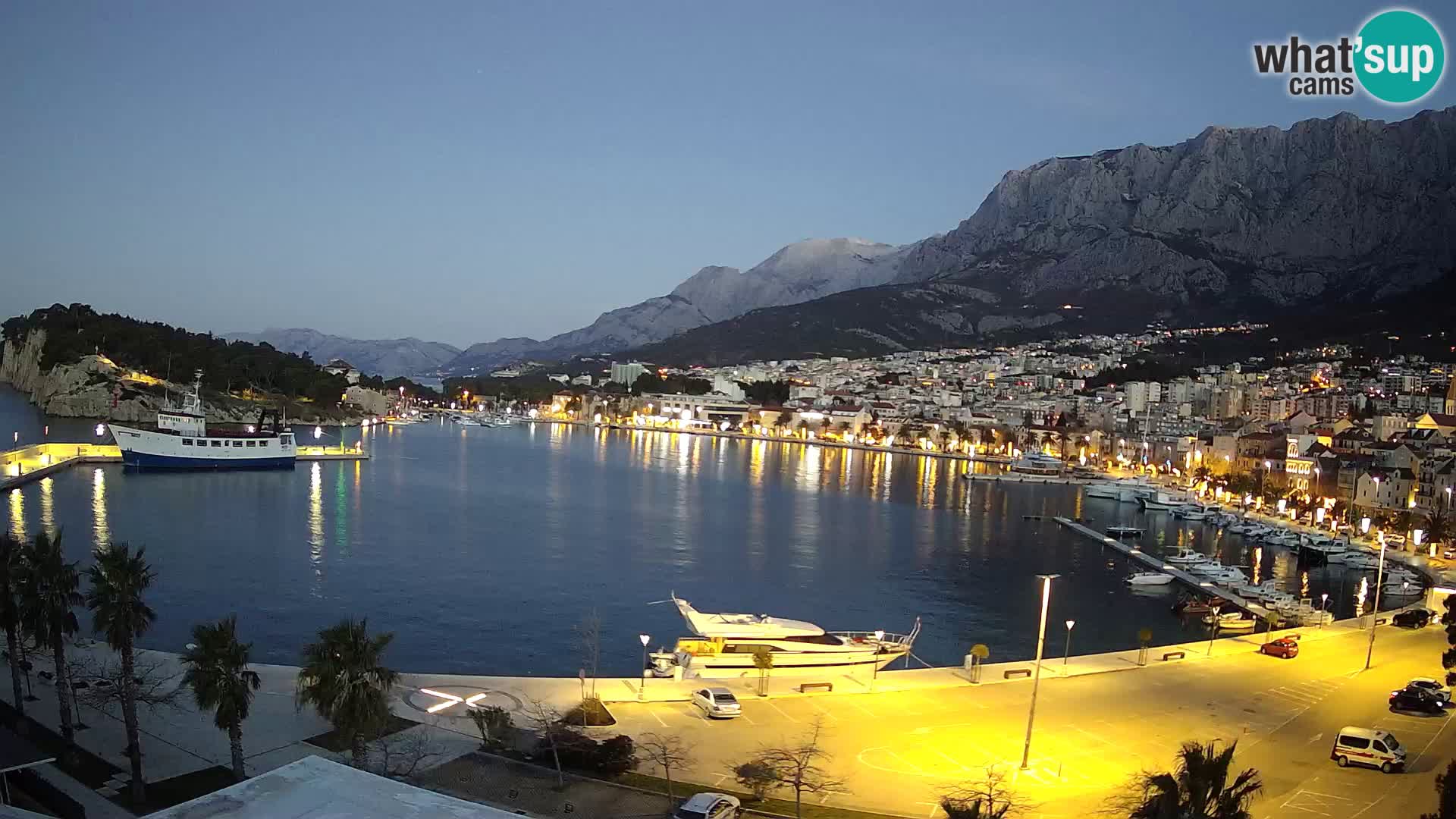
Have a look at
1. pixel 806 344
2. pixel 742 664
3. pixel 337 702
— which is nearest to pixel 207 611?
pixel 742 664

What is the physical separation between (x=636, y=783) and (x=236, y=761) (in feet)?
14.8

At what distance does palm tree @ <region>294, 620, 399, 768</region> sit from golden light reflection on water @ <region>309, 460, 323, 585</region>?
54.6 ft

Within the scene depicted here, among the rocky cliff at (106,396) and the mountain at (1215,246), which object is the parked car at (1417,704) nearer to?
the rocky cliff at (106,396)

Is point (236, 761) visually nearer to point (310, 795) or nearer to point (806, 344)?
point (310, 795)

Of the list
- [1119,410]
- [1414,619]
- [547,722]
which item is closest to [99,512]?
[547,722]

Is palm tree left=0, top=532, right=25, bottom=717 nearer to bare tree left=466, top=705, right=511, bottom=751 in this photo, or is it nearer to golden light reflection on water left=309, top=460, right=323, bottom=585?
bare tree left=466, top=705, right=511, bottom=751

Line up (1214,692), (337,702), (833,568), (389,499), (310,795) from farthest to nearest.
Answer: (389,499)
(833,568)
(1214,692)
(337,702)
(310,795)

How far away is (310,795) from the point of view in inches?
289

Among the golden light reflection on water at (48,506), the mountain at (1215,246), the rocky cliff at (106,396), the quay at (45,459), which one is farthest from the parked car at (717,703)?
the mountain at (1215,246)

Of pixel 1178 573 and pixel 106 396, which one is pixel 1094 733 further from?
pixel 106 396

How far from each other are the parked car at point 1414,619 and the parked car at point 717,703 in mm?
17853

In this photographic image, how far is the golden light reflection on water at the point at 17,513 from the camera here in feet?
104

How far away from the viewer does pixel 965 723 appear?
1475cm

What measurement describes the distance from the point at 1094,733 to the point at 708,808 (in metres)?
6.92
